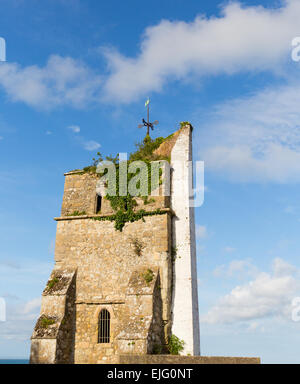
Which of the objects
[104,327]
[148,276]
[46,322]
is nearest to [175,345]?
[148,276]

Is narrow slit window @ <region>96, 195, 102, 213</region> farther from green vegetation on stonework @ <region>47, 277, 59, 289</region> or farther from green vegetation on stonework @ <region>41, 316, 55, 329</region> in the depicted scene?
green vegetation on stonework @ <region>41, 316, 55, 329</region>

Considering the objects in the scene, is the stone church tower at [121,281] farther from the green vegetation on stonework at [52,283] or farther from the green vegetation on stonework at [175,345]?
the green vegetation on stonework at [175,345]

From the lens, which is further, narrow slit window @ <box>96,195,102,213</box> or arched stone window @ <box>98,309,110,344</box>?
narrow slit window @ <box>96,195,102,213</box>

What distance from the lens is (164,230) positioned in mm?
17172

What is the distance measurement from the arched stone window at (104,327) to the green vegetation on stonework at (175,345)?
254cm

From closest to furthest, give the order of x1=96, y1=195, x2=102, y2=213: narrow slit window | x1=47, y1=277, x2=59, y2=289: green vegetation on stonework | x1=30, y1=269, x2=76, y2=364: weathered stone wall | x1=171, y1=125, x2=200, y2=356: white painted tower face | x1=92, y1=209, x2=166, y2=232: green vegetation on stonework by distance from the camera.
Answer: x1=30, y1=269, x2=76, y2=364: weathered stone wall → x1=171, y1=125, x2=200, y2=356: white painted tower face → x1=47, y1=277, x2=59, y2=289: green vegetation on stonework → x1=92, y1=209, x2=166, y2=232: green vegetation on stonework → x1=96, y1=195, x2=102, y2=213: narrow slit window

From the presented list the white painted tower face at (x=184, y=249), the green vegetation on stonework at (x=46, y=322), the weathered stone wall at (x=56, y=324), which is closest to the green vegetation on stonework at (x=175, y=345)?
the white painted tower face at (x=184, y=249)

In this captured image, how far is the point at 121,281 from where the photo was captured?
17.2m

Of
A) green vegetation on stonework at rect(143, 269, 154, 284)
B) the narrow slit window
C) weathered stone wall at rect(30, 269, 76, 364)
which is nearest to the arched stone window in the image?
weathered stone wall at rect(30, 269, 76, 364)

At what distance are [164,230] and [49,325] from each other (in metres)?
5.96

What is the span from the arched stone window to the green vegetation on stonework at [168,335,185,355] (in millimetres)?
2541

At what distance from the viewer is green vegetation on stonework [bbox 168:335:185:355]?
52.2 ft
